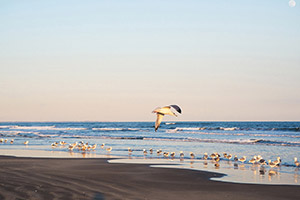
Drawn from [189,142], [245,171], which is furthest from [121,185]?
[189,142]

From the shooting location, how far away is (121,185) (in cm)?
1202

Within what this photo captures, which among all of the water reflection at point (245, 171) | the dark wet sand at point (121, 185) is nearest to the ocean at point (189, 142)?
the water reflection at point (245, 171)

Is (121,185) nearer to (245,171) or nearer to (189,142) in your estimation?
(245,171)

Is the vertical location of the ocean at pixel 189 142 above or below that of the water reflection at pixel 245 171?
above

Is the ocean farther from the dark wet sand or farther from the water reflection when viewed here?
the dark wet sand

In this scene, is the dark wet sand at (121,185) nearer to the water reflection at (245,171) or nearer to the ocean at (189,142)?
the water reflection at (245,171)

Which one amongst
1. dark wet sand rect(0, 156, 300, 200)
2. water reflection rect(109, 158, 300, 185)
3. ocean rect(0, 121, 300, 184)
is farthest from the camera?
ocean rect(0, 121, 300, 184)

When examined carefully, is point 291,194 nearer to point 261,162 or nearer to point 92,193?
point 92,193

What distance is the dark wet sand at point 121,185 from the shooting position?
10.5 m

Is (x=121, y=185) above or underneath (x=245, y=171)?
underneath

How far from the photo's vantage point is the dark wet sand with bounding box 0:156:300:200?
10453 millimetres

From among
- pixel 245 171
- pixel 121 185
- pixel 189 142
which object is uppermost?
pixel 189 142

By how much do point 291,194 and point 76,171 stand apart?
295 inches

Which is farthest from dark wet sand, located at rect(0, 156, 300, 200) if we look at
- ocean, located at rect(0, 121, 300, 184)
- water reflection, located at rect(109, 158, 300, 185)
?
ocean, located at rect(0, 121, 300, 184)
